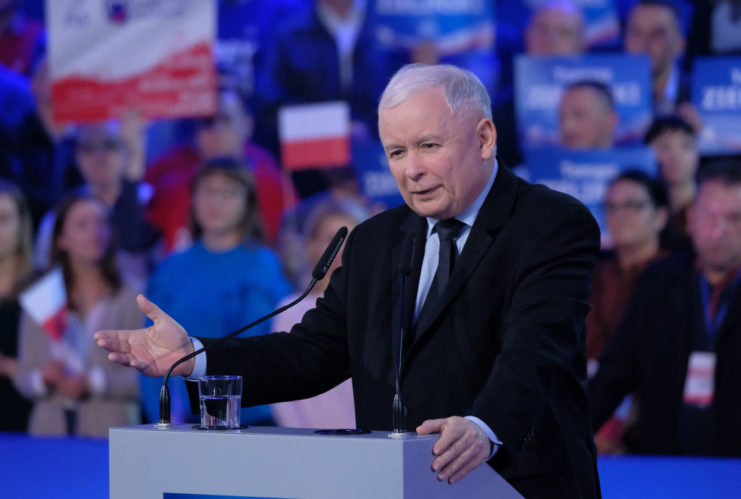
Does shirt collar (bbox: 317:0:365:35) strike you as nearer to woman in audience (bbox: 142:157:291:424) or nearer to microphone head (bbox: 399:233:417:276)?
woman in audience (bbox: 142:157:291:424)

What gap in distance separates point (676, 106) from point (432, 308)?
9.64 feet

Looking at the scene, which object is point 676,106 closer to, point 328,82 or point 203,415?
point 328,82

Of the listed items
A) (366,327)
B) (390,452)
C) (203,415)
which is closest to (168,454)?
(203,415)

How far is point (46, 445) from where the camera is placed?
16.2ft

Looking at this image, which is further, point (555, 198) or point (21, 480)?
point (21, 480)

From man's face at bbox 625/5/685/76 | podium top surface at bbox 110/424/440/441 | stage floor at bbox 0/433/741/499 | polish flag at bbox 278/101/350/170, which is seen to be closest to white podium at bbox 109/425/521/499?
podium top surface at bbox 110/424/440/441

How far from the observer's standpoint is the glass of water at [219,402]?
169 centimetres

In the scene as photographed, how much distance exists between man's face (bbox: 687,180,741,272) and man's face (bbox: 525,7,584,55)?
2.94 feet

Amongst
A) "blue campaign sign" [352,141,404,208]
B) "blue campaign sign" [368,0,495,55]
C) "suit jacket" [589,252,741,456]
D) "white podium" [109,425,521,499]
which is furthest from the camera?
"blue campaign sign" [352,141,404,208]

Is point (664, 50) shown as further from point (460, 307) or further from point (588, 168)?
point (460, 307)

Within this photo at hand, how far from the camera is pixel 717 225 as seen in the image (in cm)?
439

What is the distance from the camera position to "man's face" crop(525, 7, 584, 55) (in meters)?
4.70

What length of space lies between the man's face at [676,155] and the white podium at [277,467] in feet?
10.1

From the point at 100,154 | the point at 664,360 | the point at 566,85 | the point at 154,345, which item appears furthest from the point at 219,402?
the point at 100,154
